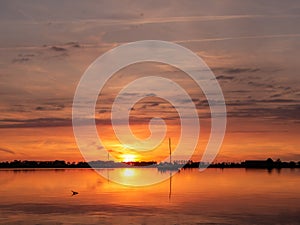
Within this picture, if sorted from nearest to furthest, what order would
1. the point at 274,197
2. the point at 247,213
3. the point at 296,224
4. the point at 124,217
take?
the point at 296,224 → the point at 124,217 → the point at 247,213 → the point at 274,197

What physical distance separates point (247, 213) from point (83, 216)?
50.3 ft

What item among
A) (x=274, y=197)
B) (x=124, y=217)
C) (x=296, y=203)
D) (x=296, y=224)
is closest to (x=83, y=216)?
(x=124, y=217)

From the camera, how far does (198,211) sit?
51375 millimetres

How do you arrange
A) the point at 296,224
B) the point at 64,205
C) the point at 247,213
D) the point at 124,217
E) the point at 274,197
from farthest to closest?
1. the point at 274,197
2. the point at 64,205
3. the point at 247,213
4. the point at 124,217
5. the point at 296,224

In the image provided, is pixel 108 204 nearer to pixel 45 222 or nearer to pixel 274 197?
pixel 45 222

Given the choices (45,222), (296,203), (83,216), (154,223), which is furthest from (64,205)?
(296,203)

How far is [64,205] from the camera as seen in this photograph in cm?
5934

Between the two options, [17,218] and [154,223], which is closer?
[154,223]

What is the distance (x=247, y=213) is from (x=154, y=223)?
37.4ft

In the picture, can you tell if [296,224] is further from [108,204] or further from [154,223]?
[108,204]

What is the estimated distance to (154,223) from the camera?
42.9 meters

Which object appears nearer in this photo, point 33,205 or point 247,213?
point 247,213

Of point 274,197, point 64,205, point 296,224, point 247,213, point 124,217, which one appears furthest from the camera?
point 274,197

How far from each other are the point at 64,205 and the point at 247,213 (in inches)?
822
